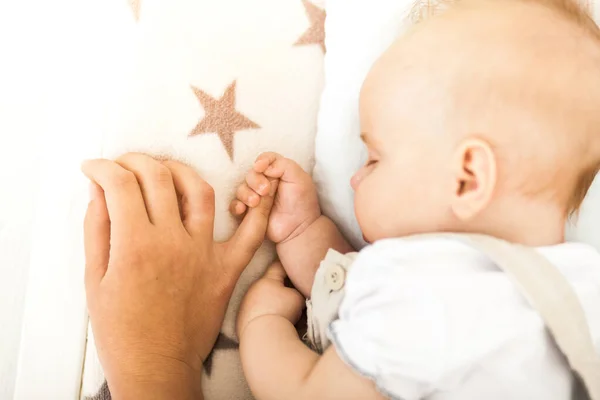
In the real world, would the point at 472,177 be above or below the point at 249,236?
above

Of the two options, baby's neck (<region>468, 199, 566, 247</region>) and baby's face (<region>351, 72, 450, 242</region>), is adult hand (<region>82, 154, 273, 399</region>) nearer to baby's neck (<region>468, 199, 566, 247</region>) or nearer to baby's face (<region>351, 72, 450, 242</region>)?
baby's face (<region>351, 72, 450, 242</region>)

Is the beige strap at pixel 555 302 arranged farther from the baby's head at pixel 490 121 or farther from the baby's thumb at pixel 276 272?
the baby's thumb at pixel 276 272

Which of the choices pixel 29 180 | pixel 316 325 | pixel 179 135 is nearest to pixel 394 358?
pixel 316 325

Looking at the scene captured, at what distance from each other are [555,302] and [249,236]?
413 millimetres

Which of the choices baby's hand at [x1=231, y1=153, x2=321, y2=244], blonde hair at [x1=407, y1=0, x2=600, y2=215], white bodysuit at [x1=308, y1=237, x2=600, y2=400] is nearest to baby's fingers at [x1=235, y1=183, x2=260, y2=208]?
baby's hand at [x1=231, y1=153, x2=321, y2=244]

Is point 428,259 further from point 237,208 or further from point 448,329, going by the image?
point 237,208

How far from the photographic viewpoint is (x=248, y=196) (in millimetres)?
783

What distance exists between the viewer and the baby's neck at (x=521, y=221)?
64 centimetres

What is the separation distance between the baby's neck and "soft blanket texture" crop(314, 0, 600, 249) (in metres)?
0.17

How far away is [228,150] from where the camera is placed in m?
0.81

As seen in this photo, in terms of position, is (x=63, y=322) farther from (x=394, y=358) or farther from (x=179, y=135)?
→ (x=394, y=358)

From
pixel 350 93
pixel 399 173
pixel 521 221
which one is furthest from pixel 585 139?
pixel 350 93

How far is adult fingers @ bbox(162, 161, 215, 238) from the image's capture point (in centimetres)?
76

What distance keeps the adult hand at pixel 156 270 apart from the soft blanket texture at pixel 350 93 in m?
0.12
